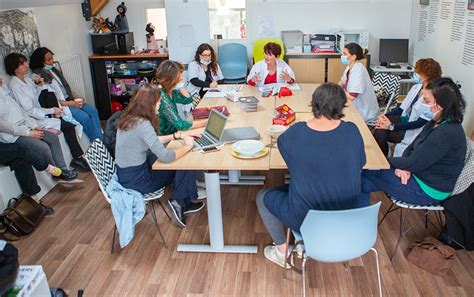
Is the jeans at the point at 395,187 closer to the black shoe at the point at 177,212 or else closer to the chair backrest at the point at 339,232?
the chair backrest at the point at 339,232

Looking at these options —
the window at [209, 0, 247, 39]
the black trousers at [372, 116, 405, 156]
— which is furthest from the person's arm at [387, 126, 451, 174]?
the window at [209, 0, 247, 39]

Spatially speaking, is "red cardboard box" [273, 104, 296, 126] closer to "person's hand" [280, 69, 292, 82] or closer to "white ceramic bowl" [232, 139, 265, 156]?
"white ceramic bowl" [232, 139, 265, 156]

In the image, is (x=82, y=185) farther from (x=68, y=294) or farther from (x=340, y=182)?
(x=340, y=182)

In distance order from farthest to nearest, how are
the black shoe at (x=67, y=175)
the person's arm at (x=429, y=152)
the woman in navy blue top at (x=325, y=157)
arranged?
the black shoe at (x=67, y=175) < the person's arm at (x=429, y=152) < the woman in navy blue top at (x=325, y=157)

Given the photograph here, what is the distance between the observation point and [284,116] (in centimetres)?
350

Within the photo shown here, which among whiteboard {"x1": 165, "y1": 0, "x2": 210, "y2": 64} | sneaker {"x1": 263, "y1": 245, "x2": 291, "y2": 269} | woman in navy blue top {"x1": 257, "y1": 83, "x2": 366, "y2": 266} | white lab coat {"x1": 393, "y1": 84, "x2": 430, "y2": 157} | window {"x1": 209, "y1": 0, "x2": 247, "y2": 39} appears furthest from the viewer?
window {"x1": 209, "y1": 0, "x2": 247, "y2": 39}

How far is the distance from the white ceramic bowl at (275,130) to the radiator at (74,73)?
340 cm

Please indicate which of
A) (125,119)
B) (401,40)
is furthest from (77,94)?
(401,40)

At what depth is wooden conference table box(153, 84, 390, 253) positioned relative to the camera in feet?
9.14

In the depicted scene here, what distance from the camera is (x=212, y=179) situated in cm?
302

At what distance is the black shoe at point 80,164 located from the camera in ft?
15.5

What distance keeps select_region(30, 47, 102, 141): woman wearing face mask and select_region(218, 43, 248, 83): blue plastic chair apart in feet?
6.59

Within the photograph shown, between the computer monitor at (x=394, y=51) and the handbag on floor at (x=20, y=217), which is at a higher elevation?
the computer monitor at (x=394, y=51)

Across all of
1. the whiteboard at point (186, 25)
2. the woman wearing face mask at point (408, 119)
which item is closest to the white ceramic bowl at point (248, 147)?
the woman wearing face mask at point (408, 119)
